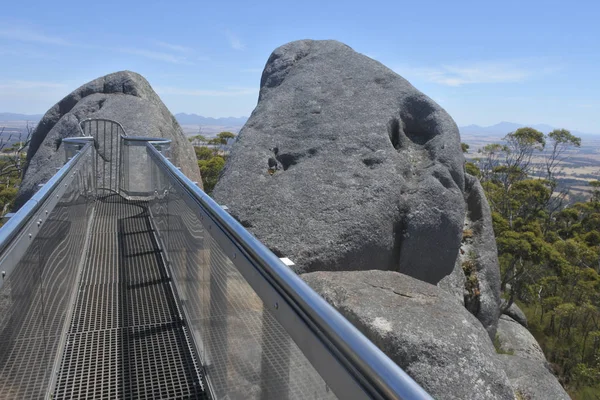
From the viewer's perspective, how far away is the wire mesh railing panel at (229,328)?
1743 millimetres

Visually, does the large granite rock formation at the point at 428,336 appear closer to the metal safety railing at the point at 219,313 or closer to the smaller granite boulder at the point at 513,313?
the metal safety railing at the point at 219,313

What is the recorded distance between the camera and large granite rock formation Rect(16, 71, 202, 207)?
12264 millimetres

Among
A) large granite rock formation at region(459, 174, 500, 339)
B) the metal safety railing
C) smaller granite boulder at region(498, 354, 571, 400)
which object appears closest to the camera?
the metal safety railing

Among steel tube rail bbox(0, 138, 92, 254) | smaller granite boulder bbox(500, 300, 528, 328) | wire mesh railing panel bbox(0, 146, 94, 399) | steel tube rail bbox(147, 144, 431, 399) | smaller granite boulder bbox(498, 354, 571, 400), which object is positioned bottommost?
smaller granite boulder bbox(500, 300, 528, 328)

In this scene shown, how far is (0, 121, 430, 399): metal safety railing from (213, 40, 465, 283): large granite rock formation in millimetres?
3638

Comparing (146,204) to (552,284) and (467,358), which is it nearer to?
(467,358)

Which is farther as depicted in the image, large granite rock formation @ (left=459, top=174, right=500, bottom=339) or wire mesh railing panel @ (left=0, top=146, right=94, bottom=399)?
large granite rock formation @ (left=459, top=174, right=500, bottom=339)

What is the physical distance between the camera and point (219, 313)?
296 centimetres

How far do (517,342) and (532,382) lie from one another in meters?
6.46

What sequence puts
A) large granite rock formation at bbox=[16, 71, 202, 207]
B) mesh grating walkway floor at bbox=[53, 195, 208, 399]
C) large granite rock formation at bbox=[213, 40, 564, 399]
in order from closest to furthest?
mesh grating walkway floor at bbox=[53, 195, 208, 399] → large granite rock formation at bbox=[213, 40, 564, 399] → large granite rock formation at bbox=[16, 71, 202, 207]

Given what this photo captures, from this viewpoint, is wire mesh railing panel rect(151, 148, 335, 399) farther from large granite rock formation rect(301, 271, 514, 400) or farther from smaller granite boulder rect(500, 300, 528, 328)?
smaller granite boulder rect(500, 300, 528, 328)

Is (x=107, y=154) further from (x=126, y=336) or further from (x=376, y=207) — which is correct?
(x=126, y=336)

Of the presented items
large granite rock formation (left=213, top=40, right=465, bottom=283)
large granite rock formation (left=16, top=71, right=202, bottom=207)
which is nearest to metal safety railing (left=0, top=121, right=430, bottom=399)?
large granite rock formation (left=213, top=40, right=465, bottom=283)

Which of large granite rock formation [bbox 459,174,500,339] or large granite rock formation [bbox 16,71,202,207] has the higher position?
large granite rock formation [bbox 16,71,202,207]
